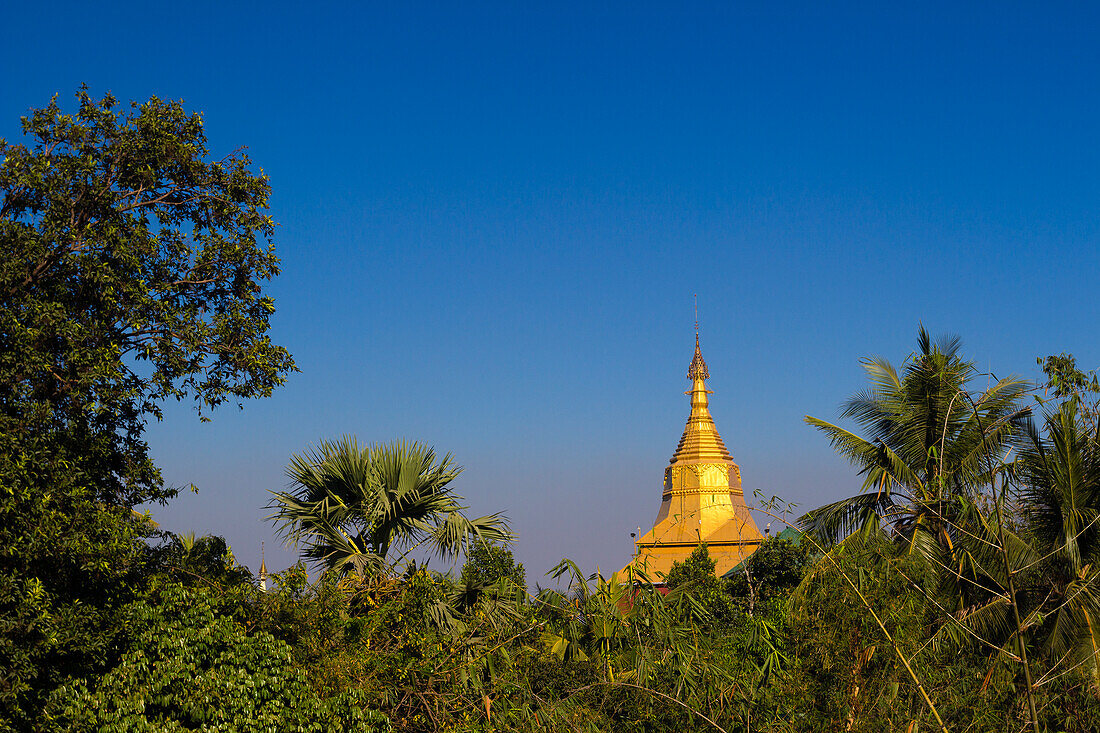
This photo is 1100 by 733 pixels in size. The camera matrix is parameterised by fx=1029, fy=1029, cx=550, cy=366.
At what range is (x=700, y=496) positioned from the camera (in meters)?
49.2

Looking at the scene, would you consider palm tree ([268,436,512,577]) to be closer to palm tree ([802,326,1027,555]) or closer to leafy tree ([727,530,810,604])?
palm tree ([802,326,1027,555])

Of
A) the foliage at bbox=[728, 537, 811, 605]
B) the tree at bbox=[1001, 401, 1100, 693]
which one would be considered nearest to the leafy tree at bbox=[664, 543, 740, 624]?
the foliage at bbox=[728, 537, 811, 605]

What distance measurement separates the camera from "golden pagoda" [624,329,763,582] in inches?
1773

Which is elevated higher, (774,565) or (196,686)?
(774,565)

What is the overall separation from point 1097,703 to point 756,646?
12.4ft

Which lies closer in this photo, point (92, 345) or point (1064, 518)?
point (92, 345)

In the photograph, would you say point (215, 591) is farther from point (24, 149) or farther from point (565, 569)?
point (24, 149)

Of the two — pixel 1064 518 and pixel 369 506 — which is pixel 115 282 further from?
pixel 1064 518

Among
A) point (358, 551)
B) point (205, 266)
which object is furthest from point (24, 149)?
point (358, 551)

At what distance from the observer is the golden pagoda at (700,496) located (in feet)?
148

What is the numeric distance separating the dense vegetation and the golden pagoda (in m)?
33.7

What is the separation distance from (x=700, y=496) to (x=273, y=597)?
135ft

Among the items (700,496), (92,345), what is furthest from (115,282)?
(700,496)

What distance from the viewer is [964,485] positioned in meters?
14.9
